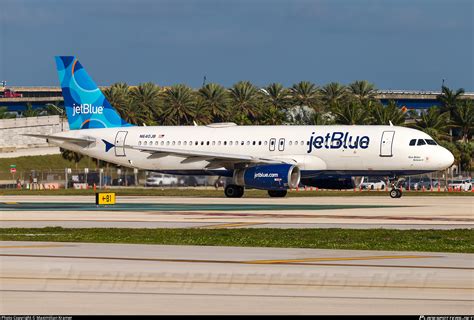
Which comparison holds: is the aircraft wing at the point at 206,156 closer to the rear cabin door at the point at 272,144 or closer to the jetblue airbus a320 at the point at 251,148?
the jetblue airbus a320 at the point at 251,148

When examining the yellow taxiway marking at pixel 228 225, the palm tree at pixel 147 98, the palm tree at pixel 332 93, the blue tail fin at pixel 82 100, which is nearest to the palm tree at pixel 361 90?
the palm tree at pixel 332 93

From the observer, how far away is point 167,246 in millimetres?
26625

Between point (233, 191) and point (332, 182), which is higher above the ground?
point (332, 182)

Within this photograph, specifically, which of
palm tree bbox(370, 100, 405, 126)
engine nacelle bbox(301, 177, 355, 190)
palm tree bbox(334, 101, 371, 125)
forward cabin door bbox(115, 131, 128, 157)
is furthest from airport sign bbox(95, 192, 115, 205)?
palm tree bbox(370, 100, 405, 126)

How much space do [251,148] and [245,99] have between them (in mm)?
86572

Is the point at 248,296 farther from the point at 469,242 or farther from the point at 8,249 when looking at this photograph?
the point at 469,242

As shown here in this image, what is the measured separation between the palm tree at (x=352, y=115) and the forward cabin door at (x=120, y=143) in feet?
200

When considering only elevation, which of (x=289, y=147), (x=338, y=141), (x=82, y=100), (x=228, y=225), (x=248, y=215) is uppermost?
(x=82, y=100)

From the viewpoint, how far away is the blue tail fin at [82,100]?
223 ft

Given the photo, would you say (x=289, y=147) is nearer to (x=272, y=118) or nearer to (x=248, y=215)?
(x=248, y=215)

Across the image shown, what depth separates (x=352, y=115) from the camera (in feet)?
407

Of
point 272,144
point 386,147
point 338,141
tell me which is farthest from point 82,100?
point 386,147

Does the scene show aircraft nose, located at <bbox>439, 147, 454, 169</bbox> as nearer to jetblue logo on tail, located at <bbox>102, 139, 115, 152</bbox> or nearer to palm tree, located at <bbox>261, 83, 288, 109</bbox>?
jetblue logo on tail, located at <bbox>102, 139, 115, 152</bbox>

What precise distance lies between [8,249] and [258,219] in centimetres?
1545
